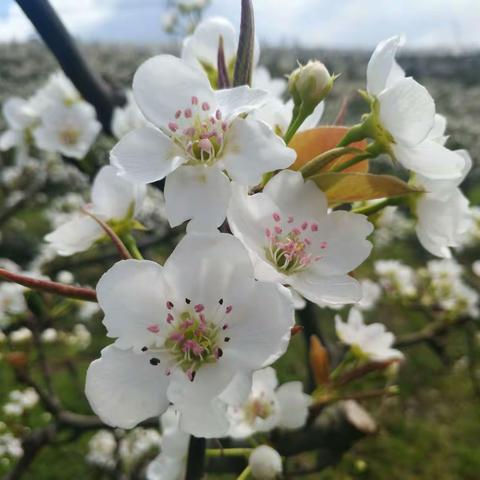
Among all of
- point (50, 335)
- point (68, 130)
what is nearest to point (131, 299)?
point (68, 130)

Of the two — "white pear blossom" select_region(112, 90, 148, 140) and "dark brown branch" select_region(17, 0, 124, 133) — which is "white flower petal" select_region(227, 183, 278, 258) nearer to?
"dark brown branch" select_region(17, 0, 124, 133)

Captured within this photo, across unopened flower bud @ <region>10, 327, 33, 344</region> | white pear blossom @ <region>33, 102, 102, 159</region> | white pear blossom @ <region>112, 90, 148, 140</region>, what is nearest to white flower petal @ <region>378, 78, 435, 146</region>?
white pear blossom @ <region>112, 90, 148, 140</region>

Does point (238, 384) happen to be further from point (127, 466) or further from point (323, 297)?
point (127, 466)

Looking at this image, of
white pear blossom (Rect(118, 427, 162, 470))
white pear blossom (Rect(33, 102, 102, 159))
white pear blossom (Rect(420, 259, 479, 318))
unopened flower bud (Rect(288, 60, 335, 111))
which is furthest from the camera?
white pear blossom (Rect(118, 427, 162, 470))

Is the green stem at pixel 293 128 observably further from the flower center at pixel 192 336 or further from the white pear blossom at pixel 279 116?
the flower center at pixel 192 336

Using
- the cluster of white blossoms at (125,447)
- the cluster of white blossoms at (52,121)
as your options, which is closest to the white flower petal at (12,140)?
the cluster of white blossoms at (52,121)

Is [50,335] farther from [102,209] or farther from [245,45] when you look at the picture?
[245,45]
